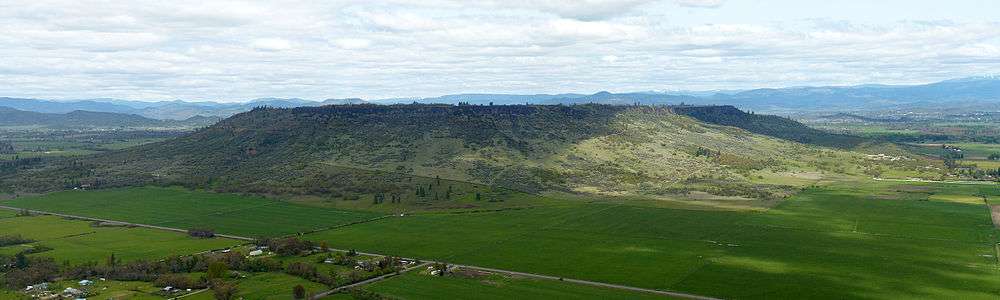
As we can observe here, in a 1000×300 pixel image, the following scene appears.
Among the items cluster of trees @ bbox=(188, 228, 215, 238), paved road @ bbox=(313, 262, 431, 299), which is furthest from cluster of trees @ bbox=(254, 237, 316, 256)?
paved road @ bbox=(313, 262, 431, 299)

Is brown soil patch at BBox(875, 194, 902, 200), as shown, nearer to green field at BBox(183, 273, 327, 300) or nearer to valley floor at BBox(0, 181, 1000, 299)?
valley floor at BBox(0, 181, 1000, 299)

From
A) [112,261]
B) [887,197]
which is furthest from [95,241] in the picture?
[887,197]

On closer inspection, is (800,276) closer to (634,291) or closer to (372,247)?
(634,291)

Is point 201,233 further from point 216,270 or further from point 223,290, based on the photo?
point 223,290

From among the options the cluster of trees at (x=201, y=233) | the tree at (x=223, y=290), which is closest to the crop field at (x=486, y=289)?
the tree at (x=223, y=290)

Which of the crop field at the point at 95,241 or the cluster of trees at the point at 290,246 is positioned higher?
the cluster of trees at the point at 290,246

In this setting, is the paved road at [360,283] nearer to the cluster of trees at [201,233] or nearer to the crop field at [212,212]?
the crop field at [212,212]
